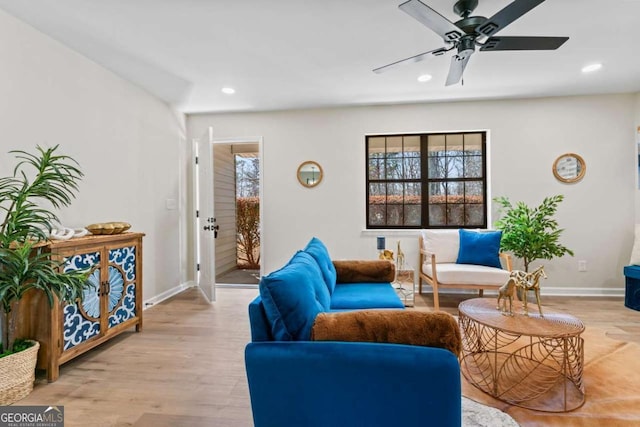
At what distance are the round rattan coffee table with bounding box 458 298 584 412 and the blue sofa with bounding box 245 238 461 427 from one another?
0.87 metres

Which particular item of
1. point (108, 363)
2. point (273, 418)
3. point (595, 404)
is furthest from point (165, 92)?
point (595, 404)

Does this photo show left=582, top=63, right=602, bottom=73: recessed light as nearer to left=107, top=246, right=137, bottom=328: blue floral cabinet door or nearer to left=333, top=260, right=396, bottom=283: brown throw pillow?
left=333, top=260, right=396, bottom=283: brown throw pillow

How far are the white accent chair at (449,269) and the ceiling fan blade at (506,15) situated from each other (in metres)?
2.11

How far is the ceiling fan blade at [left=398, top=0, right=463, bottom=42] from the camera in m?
1.70

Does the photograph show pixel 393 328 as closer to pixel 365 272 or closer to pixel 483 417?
pixel 483 417

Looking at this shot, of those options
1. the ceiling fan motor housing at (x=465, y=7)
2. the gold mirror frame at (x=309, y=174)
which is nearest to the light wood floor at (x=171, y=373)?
the gold mirror frame at (x=309, y=174)

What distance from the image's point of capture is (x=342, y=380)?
1.13 m

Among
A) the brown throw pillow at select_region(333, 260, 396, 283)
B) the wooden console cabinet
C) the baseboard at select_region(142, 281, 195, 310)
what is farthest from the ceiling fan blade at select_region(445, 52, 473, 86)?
the baseboard at select_region(142, 281, 195, 310)

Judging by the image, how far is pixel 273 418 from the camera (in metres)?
1.19

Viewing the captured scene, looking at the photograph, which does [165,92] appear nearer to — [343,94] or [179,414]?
[343,94]

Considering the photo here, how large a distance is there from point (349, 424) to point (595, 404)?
5.18ft

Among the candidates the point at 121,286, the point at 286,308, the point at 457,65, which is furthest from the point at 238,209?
the point at 286,308

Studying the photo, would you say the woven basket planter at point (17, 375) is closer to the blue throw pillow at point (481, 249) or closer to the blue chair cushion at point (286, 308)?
the blue chair cushion at point (286, 308)

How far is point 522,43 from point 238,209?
490 cm
